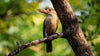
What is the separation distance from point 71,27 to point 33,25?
2880 millimetres

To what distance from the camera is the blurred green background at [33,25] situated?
151 inches

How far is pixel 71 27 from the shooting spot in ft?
8.82

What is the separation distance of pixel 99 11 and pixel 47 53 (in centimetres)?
127

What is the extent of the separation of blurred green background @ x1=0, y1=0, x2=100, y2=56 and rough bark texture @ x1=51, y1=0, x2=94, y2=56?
85cm

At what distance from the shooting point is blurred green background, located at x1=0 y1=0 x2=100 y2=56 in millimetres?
3824

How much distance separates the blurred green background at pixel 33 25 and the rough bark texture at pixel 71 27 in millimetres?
847

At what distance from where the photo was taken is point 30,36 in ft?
17.0

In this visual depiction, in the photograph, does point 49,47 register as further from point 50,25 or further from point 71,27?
point 71,27

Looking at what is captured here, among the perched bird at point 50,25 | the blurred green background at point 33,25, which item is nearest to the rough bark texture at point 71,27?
the blurred green background at point 33,25

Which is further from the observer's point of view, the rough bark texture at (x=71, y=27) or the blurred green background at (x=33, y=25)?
the blurred green background at (x=33, y=25)

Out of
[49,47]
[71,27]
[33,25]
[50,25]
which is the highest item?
[71,27]

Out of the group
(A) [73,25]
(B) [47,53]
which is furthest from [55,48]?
(A) [73,25]

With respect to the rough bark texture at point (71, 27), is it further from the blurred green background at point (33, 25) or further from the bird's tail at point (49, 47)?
the bird's tail at point (49, 47)

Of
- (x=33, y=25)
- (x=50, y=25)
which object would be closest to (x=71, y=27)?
(x=50, y=25)
